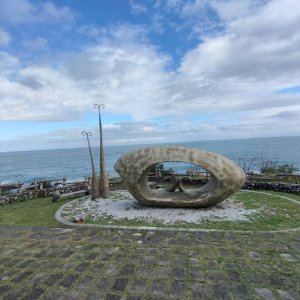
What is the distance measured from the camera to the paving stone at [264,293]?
14.8 feet

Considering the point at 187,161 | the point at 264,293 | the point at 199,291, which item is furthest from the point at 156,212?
the point at 264,293

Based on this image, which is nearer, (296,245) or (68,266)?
(68,266)

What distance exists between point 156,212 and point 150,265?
4.57 m

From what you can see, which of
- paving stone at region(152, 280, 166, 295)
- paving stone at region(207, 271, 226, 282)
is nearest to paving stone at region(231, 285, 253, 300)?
paving stone at region(207, 271, 226, 282)

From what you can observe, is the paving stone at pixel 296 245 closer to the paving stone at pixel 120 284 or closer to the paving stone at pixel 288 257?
the paving stone at pixel 288 257

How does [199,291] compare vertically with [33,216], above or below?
above

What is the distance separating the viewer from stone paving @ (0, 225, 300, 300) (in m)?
4.79

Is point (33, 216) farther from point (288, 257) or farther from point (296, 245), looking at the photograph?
point (296, 245)

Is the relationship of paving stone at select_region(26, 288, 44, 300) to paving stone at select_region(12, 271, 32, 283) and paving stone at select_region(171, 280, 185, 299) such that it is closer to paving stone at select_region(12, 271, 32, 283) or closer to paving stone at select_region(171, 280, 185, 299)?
paving stone at select_region(12, 271, 32, 283)

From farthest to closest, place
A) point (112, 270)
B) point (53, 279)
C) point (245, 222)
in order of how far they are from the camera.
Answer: point (245, 222) < point (112, 270) < point (53, 279)

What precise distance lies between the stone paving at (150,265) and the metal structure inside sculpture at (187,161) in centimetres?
275

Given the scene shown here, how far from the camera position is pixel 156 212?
33.9ft

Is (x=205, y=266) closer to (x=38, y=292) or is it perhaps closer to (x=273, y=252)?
(x=273, y=252)

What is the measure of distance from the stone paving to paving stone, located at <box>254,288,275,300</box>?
2cm
